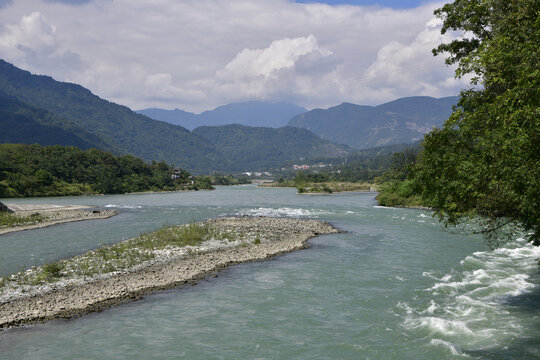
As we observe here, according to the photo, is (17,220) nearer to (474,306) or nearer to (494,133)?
(474,306)

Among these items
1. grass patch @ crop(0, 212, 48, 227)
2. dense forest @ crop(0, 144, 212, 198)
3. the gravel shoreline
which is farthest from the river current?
dense forest @ crop(0, 144, 212, 198)

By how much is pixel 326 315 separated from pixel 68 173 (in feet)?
516

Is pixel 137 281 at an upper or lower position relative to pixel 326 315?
upper

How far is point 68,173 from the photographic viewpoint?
150 m

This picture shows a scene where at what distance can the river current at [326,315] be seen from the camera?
14930 millimetres

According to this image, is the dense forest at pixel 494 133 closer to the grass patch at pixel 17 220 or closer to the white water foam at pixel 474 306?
the white water foam at pixel 474 306

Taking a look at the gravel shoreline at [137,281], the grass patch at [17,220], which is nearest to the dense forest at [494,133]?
the gravel shoreline at [137,281]

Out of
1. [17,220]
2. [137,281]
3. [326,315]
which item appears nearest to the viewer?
[326,315]

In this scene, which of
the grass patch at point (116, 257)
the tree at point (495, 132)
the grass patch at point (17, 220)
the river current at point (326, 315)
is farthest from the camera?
the grass patch at point (17, 220)

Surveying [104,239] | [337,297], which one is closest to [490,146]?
[337,297]

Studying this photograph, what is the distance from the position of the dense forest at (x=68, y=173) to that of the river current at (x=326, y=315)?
112972 millimetres

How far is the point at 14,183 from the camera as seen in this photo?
121812mm

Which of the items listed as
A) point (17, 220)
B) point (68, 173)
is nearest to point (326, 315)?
point (17, 220)

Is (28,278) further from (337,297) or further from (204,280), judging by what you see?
(337,297)
